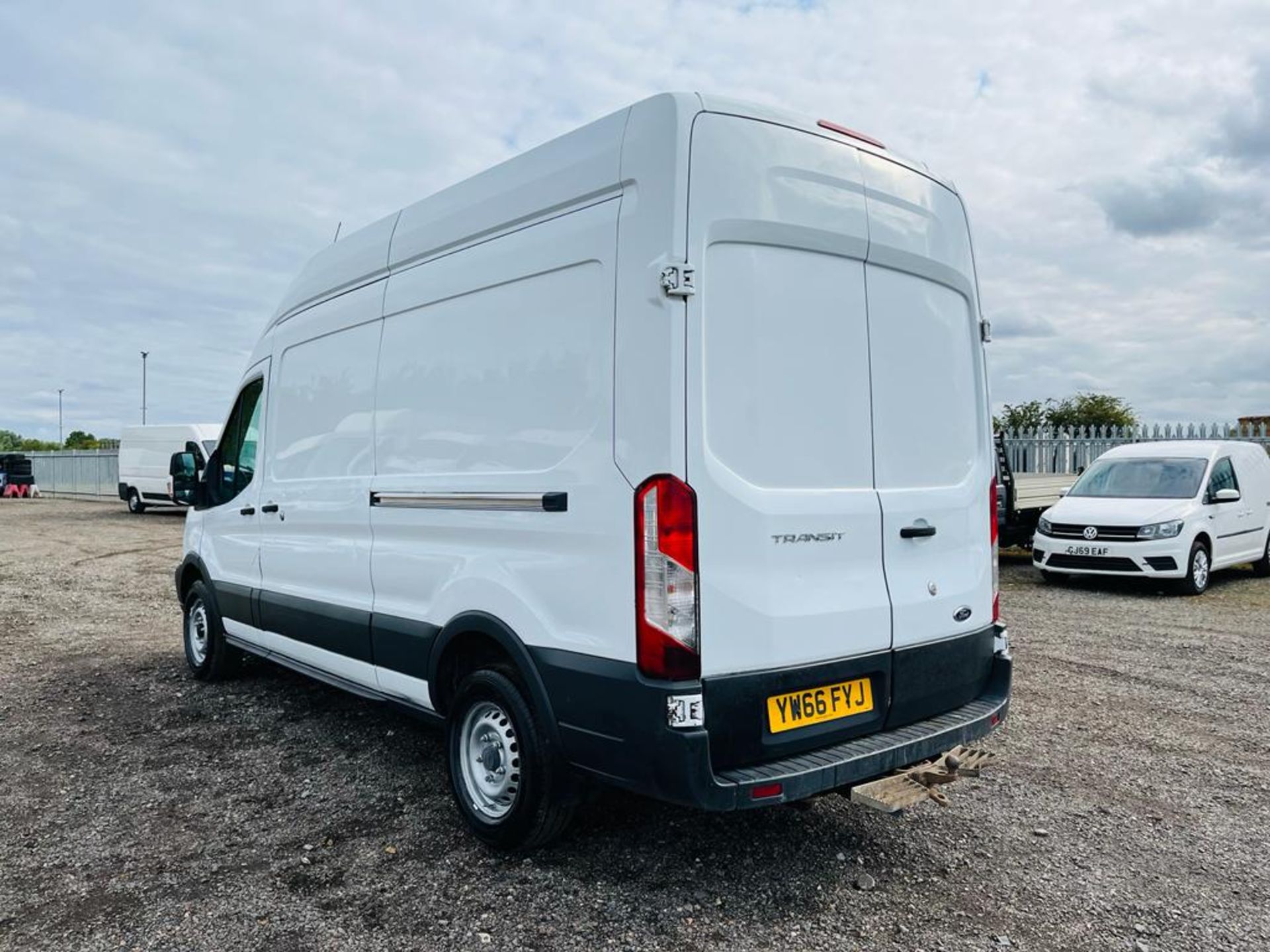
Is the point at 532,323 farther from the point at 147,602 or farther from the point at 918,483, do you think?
the point at 147,602

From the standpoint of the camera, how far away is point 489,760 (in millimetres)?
3795

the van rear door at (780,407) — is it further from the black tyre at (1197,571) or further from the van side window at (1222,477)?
the van side window at (1222,477)

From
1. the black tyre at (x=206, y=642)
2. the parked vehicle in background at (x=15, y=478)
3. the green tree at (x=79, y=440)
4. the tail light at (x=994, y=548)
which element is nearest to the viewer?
the tail light at (x=994, y=548)

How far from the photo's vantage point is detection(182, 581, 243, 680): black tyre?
21.3ft

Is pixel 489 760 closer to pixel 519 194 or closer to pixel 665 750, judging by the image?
pixel 665 750

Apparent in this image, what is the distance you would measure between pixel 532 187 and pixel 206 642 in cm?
454

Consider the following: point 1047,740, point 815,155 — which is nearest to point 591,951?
point 815,155

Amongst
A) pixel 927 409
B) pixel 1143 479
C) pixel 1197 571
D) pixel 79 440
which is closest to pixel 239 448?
pixel 927 409

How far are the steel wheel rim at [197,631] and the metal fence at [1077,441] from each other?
12125 millimetres

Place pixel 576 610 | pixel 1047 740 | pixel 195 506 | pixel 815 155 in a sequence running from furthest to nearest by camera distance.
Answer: pixel 195 506
pixel 1047 740
pixel 815 155
pixel 576 610

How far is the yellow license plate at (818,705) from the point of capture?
127 inches

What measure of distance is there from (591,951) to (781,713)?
38.4 inches

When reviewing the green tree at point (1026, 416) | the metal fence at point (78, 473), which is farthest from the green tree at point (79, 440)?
the green tree at point (1026, 416)

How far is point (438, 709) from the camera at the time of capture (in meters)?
4.08
